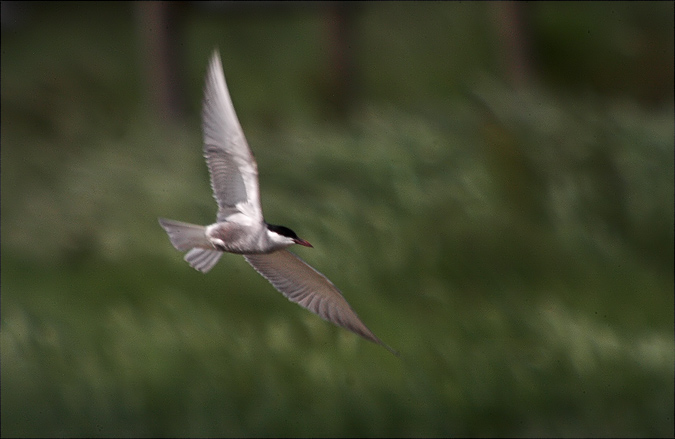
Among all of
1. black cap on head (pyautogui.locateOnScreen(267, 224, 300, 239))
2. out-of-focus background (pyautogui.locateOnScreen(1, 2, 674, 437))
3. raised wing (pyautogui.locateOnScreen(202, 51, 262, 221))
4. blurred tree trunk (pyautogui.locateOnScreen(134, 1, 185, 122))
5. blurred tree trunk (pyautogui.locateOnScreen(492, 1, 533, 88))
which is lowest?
black cap on head (pyautogui.locateOnScreen(267, 224, 300, 239))

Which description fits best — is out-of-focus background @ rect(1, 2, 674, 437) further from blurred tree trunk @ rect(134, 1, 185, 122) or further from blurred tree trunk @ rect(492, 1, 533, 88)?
blurred tree trunk @ rect(492, 1, 533, 88)

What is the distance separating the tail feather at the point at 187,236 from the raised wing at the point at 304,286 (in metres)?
0.09

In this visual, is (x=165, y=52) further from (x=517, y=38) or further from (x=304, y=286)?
(x=304, y=286)

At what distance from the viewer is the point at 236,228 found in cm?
67

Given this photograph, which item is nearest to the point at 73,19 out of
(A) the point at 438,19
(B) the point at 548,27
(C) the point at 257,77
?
(C) the point at 257,77

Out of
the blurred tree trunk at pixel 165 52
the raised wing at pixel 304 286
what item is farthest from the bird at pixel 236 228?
the blurred tree trunk at pixel 165 52

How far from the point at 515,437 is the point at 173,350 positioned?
1.17m

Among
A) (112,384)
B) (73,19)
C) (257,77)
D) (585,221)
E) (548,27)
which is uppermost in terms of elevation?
(73,19)

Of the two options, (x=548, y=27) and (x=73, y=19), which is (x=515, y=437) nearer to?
(x=548, y=27)

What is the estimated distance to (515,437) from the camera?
2.49 m

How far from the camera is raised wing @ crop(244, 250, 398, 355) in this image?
0.81m

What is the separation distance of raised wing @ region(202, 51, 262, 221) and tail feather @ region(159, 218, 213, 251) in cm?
2

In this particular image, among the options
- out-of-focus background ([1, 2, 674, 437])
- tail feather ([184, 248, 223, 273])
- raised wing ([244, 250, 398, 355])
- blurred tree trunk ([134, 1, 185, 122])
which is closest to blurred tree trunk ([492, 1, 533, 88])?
out-of-focus background ([1, 2, 674, 437])

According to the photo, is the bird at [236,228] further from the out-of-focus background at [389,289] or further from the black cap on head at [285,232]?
the out-of-focus background at [389,289]
